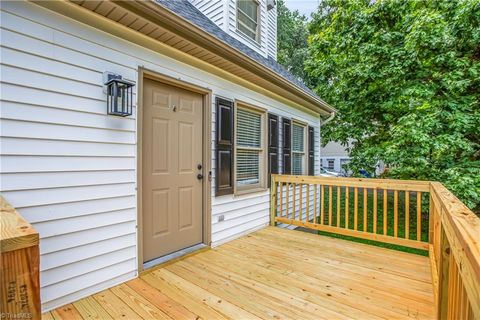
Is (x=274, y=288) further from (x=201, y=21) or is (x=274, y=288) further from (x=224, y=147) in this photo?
(x=201, y=21)

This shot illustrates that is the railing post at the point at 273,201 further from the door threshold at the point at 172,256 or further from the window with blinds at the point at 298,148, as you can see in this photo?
the door threshold at the point at 172,256

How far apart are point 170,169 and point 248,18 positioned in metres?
4.24

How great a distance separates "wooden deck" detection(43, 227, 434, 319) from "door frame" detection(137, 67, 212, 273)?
1.07 ft

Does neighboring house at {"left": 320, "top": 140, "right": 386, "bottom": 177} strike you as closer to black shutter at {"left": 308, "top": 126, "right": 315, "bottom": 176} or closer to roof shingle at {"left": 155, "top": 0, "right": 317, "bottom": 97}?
black shutter at {"left": 308, "top": 126, "right": 315, "bottom": 176}

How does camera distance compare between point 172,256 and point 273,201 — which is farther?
point 273,201

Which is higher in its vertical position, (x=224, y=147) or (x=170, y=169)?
(x=224, y=147)

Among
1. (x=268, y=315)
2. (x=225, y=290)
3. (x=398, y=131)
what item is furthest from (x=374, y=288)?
(x=398, y=131)

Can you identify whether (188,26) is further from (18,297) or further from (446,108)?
(446,108)

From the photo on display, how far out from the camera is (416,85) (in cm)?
508

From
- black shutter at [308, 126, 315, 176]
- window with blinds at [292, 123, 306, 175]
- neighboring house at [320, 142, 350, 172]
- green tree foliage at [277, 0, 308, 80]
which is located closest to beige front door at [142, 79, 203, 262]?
window with blinds at [292, 123, 306, 175]

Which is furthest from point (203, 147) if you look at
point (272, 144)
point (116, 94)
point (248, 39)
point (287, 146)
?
point (248, 39)

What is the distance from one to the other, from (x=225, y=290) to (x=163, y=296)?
21.3 inches

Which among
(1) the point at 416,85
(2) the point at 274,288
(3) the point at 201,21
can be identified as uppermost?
(3) the point at 201,21

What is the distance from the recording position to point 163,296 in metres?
2.15
